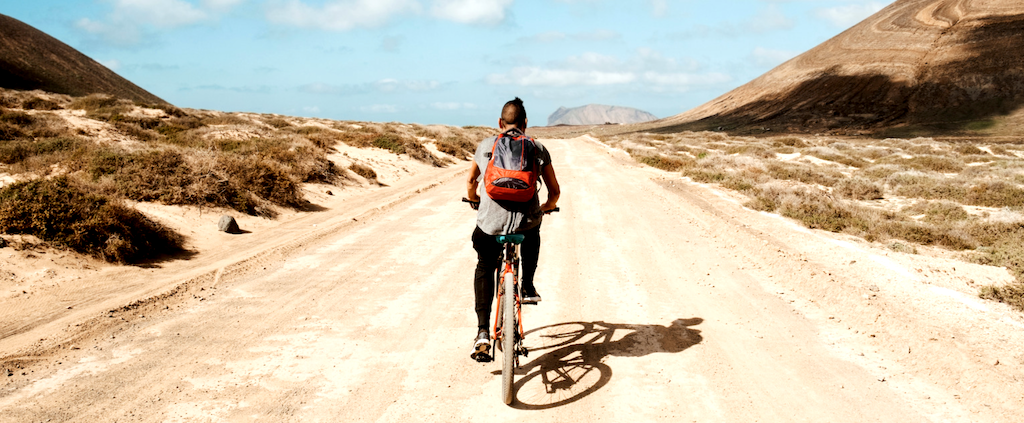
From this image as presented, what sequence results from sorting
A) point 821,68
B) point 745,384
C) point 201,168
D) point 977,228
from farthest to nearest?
point 821,68 → point 201,168 → point 977,228 → point 745,384

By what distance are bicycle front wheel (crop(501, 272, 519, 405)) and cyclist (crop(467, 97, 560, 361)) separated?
273 millimetres

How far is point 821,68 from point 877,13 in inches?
870

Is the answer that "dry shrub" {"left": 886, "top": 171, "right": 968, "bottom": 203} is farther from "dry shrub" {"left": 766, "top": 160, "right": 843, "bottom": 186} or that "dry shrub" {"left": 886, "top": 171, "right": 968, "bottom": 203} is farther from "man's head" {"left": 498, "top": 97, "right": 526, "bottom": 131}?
"man's head" {"left": 498, "top": 97, "right": 526, "bottom": 131}

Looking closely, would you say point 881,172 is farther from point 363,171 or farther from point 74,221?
point 74,221

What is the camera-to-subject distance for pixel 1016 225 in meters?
11.0

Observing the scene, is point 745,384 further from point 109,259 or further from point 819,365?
point 109,259

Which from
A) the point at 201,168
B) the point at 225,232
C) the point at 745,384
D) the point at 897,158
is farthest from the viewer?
the point at 897,158

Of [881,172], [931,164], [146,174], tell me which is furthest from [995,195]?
[146,174]

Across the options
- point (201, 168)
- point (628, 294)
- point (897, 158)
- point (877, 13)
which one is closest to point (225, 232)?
point (201, 168)

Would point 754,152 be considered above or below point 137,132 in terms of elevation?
below

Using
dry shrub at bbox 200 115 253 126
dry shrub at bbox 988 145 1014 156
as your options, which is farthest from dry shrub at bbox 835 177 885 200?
dry shrub at bbox 200 115 253 126

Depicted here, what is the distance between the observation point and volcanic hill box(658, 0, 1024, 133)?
233ft

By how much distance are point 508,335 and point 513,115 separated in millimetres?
1637

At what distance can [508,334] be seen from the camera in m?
3.78
